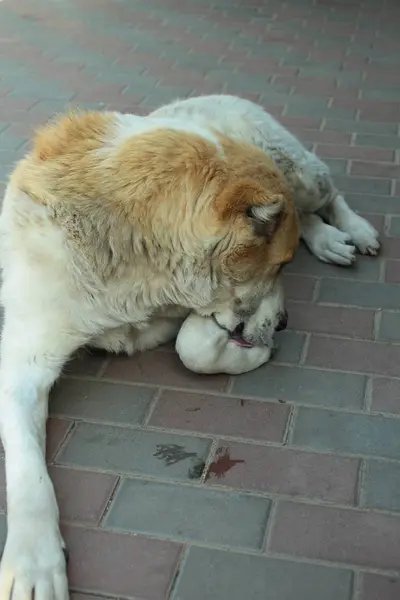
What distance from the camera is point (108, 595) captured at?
2.08 meters

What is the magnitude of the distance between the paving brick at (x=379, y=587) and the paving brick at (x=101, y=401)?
0.95m

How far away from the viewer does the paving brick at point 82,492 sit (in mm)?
2324

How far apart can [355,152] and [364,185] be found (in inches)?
16.8

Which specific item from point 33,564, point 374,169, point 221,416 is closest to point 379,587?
point 221,416

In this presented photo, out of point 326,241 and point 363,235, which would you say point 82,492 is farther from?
point 363,235

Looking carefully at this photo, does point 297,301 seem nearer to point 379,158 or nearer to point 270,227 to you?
point 270,227

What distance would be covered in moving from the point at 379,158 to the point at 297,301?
5.10 feet

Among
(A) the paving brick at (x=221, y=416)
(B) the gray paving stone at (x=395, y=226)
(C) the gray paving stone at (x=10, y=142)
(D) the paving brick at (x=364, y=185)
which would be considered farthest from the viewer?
(C) the gray paving stone at (x=10, y=142)

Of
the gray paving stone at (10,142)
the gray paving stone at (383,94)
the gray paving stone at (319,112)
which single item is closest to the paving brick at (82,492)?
the gray paving stone at (10,142)

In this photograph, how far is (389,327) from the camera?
10.3 feet

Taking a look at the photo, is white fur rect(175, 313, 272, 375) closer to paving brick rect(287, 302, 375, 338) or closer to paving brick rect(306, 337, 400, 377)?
paving brick rect(306, 337, 400, 377)

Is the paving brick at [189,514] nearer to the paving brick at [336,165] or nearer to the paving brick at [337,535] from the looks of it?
the paving brick at [337,535]

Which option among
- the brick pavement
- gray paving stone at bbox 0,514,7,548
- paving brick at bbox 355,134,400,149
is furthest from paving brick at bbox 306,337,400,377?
paving brick at bbox 355,134,400,149

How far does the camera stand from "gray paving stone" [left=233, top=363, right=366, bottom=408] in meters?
2.77
